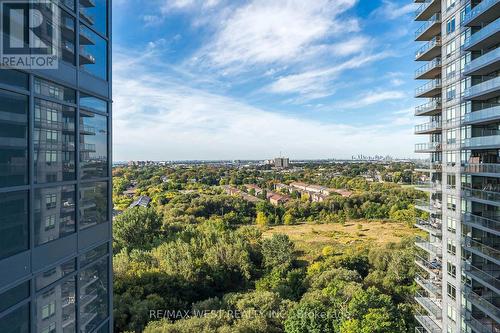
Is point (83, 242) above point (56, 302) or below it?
above

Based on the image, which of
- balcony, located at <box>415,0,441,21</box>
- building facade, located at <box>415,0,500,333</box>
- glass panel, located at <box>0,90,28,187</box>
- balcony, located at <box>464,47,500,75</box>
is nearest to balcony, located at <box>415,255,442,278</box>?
building facade, located at <box>415,0,500,333</box>

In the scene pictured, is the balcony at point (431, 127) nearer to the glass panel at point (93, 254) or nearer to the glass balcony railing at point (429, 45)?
Result: the glass balcony railing at point (429, 45)

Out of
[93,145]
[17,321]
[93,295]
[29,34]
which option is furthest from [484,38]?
[17,321]

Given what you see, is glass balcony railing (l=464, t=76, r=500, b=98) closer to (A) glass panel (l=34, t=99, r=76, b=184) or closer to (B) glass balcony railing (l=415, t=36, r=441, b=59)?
(B) glass balcony railing (l=415, t=36, r=441, b=59)

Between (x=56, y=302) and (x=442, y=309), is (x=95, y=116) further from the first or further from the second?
(x=442, y=309)

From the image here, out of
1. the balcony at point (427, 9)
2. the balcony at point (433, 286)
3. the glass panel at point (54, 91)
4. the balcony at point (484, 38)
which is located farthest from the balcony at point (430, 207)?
the glass panel at point (54, 91)

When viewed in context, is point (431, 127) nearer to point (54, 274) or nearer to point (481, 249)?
point (481, 249)

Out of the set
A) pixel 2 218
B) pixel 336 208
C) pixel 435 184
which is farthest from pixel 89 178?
pixel 336 208
